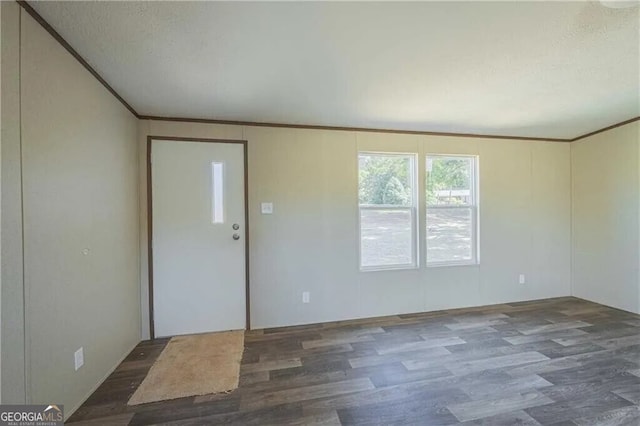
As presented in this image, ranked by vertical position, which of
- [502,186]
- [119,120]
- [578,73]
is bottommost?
[502,186]

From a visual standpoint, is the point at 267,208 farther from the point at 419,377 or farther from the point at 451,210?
the point at 451,210

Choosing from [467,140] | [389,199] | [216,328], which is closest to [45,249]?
[216,328]

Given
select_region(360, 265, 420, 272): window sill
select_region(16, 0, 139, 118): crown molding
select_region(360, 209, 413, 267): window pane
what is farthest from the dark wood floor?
select_region(16, 0, 139, 118): crown molding

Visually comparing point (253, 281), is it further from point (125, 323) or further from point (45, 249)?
point (45, 249)

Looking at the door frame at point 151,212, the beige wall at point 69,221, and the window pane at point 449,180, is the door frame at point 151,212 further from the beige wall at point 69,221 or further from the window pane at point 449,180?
the window pane at point 449,180

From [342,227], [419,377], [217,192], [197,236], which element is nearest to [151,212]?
[197,236]

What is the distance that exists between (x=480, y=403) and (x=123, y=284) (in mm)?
2898

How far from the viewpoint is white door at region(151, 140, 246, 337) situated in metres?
2.89

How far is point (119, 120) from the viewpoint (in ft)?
8.01

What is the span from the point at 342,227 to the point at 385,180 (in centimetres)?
80

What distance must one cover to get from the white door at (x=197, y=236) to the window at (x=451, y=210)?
2.32 m

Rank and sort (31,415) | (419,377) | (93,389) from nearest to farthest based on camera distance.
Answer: (31,415), (93,389), (419,377)

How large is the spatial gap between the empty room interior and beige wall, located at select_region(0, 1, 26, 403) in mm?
11

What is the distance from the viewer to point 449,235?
368 centimetres
